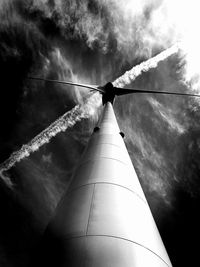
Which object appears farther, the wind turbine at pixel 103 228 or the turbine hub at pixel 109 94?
the turbine hub at pixel 109 94

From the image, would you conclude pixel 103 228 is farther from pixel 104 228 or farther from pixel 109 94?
pixel 109 94

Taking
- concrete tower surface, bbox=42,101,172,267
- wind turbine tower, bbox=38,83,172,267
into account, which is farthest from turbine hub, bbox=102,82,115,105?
concrete tower surface, bbox=42,101,172,267

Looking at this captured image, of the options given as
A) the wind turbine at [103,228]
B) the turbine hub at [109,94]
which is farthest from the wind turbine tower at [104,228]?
the turbine hub at [109,94]

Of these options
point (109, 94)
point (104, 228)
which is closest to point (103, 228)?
point (104, 228)

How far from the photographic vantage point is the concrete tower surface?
138 inches

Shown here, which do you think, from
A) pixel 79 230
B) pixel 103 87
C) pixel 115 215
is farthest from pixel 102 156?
pixel 103 87

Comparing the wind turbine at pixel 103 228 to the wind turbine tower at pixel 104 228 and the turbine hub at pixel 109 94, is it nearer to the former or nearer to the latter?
the wind turbine tower at pixel 104 228

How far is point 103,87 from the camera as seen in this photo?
2866cm

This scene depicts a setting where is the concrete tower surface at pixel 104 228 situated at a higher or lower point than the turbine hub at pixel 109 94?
lower

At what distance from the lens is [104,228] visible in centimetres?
409

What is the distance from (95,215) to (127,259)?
1202mm

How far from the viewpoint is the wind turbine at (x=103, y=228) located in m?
3.50

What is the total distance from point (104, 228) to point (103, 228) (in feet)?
0.06

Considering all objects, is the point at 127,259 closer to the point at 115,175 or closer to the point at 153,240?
the point at 153,240
